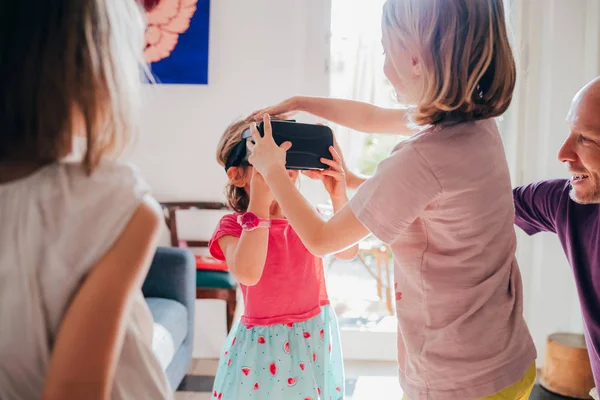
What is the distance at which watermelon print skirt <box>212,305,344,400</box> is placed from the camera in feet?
4.33

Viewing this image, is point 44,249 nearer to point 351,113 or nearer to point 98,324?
point 98,324

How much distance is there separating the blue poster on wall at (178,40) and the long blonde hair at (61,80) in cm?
244

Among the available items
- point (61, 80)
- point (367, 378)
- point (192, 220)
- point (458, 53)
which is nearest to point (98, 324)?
point (61, 80)

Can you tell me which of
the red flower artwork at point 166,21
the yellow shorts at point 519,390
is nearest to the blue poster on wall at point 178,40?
the red flower artwork at point 166,21

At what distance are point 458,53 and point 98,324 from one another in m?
0.75

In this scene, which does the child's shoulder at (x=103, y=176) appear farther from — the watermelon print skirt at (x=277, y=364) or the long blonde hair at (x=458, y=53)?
the watermelon print skirt at (x=277, y=364)

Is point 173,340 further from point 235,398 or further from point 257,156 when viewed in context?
point 257,156

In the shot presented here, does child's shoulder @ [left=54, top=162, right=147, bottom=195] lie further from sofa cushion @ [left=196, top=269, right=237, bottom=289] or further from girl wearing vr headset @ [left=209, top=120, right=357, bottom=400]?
sofa cushion @ [left=196, top=269, right=237, bottom=289]

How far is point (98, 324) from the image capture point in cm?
64

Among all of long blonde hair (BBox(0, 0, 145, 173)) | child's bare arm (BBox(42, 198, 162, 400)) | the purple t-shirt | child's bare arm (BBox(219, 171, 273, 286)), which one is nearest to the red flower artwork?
child's bare arm (BBox(219, 171, 273, 286))

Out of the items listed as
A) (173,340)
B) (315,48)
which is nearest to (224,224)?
(173,340)

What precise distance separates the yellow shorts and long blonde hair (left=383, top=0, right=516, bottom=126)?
505mm

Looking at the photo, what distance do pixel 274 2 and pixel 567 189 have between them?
1989mm

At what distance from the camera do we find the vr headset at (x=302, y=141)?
124 centimetres
